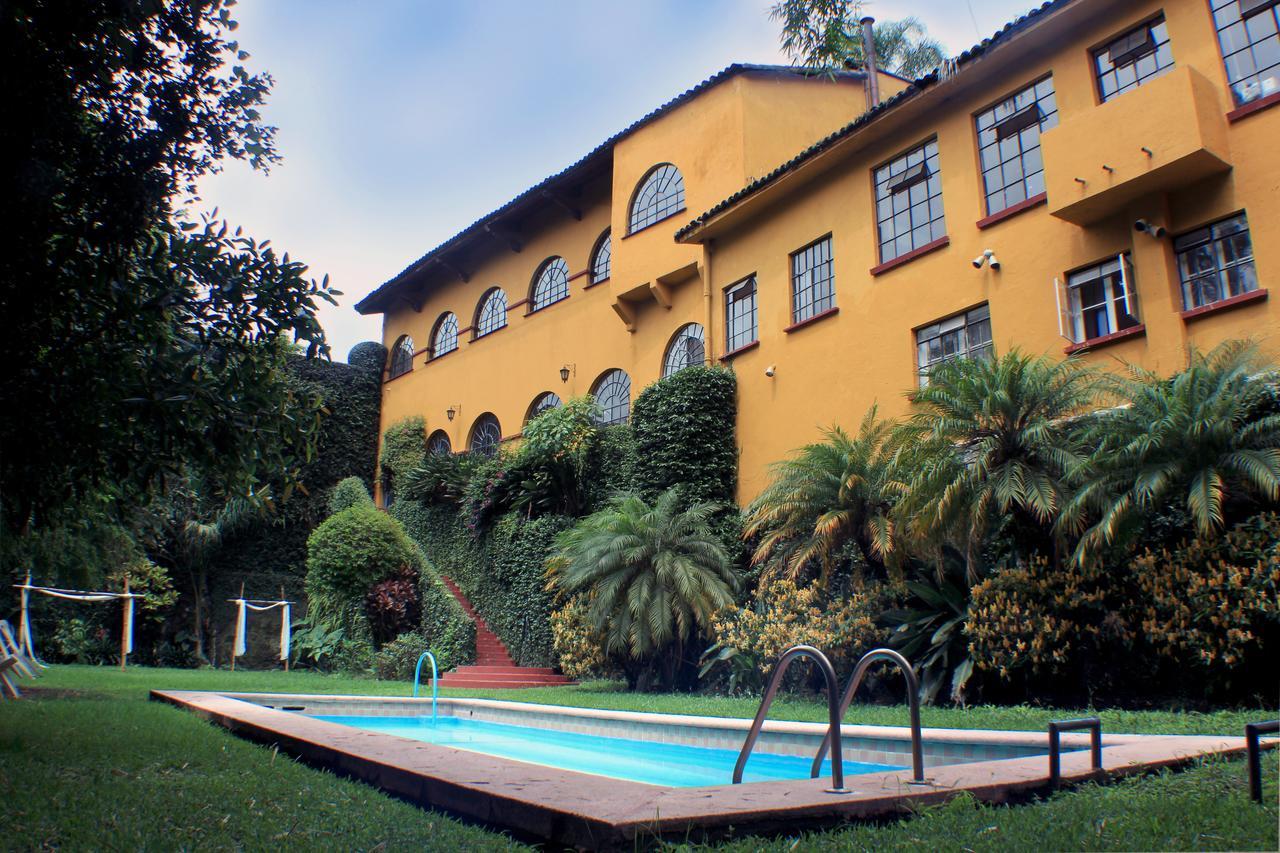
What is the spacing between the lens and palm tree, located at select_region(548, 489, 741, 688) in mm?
13672

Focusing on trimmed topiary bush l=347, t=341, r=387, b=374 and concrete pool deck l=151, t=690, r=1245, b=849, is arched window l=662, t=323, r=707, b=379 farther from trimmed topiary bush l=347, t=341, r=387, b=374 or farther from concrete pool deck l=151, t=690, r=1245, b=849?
trimmed topiary bush l=347, t=341, r=387, b=374

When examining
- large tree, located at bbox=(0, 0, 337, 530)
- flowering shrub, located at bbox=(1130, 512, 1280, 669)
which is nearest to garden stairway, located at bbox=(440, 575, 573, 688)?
flowering shrub, located at bbox=(1130, 512, 1280, 669)

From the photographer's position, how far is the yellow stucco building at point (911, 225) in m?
10.5

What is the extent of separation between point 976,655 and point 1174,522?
8.00ft

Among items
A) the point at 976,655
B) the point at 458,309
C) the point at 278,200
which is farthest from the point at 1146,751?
the point at 458,309

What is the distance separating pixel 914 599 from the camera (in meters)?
12.1

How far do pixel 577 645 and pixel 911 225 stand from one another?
344 inches

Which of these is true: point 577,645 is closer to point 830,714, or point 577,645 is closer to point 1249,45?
point 830,714

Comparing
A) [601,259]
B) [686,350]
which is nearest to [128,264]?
[686,350]

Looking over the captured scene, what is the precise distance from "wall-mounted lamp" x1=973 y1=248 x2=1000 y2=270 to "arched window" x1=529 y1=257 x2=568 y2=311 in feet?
40.5

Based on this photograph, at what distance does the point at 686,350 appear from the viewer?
19.1 metres

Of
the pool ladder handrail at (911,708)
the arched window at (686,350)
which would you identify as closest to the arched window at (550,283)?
the arched window at (686,350)

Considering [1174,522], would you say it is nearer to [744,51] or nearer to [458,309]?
[744,51]

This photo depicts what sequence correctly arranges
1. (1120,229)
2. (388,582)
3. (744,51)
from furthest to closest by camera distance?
(388,582) → (1120,229) → (744,51)
